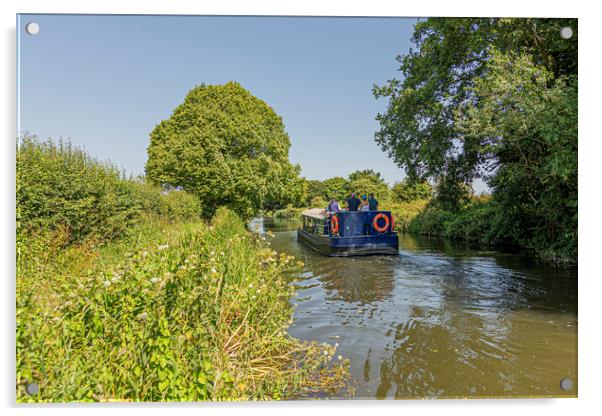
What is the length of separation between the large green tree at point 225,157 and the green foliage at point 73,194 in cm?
104

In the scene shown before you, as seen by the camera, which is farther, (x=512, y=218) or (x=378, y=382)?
(x=512, y=218)

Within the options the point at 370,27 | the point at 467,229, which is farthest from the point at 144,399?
the point at 467,229

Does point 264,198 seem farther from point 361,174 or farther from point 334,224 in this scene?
point 334,224

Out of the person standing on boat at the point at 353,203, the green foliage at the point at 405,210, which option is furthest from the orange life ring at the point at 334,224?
the green foliage at the point at 405,210

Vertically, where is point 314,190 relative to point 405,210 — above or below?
above

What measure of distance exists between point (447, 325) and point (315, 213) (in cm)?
911

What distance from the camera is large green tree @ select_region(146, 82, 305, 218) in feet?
26.0

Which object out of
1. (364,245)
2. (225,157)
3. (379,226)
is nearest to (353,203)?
(379,226)

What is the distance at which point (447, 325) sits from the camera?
17.5 ft

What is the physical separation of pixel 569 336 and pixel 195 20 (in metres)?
5.47

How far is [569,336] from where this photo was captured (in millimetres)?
4781
